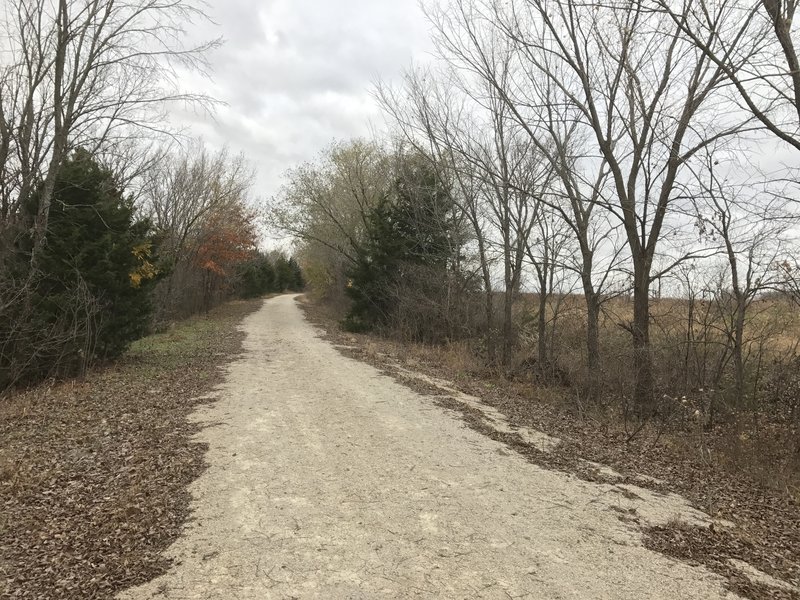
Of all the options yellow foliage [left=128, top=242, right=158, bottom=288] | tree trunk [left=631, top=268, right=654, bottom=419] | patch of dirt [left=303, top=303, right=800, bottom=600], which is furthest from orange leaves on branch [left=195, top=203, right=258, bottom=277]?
tree trunk [left=631, top=268, right=654, bottom=419]

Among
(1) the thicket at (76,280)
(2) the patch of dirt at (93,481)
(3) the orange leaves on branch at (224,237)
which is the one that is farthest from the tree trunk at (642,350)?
(3) the orange leaves on branch at (224,237)

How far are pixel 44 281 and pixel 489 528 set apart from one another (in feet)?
36.1

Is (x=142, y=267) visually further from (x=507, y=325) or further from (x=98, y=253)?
(x=507, y=325)

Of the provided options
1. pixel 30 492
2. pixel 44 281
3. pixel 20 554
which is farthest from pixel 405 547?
pixel 44 281

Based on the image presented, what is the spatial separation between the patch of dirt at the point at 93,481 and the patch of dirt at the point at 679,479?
4.07 metres

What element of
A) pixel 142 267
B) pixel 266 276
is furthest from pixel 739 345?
pixel 266 276

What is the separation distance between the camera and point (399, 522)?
4.55 metres

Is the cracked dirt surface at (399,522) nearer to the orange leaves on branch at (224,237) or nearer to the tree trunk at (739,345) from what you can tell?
the tree trunk at (739,345)

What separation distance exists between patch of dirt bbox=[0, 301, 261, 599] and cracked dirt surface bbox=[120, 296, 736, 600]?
0.93ft

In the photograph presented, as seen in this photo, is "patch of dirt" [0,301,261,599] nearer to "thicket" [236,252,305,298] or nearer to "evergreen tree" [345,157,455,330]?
"evergreen tree" [345,157,455,330]

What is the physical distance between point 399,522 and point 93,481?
3406mm

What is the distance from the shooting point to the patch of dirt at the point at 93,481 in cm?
379

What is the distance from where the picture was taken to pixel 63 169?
467 inches

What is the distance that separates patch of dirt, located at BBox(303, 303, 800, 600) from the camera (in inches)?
162
